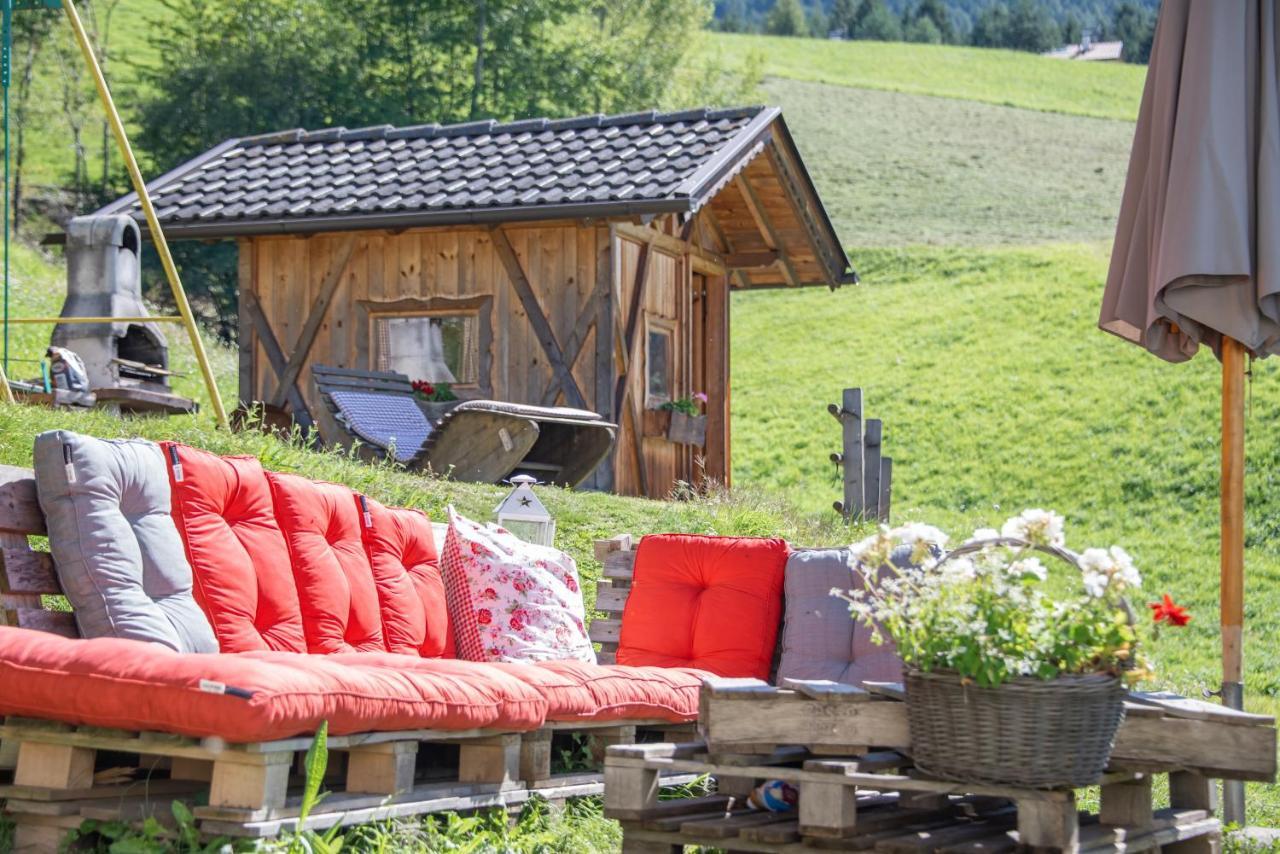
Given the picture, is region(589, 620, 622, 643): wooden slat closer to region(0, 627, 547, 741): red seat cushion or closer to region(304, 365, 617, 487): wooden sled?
region(0, 627, 547, 741): red seat cushion

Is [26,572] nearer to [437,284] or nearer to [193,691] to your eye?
[193,691]

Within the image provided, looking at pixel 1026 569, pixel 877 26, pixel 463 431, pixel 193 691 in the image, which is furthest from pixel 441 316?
pixel 877 26

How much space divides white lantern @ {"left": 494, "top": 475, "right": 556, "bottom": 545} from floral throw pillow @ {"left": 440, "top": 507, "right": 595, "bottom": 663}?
33.3 inches

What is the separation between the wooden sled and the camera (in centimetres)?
1103

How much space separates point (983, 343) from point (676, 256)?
14.0 metres

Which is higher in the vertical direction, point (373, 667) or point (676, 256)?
point (676, 256)

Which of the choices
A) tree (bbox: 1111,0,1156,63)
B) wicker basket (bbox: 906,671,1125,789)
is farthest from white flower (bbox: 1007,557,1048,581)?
tree (bbox: 1111,0,1156,63)

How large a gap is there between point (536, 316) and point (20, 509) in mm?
8977

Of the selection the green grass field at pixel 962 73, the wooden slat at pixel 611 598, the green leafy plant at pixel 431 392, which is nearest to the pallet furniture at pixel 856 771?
the wooden slat at pixel 611 598

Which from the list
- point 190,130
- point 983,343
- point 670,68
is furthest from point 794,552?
point 670,68

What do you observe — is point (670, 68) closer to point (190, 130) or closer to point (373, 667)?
point (190, 130)

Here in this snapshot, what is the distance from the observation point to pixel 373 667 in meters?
4.52

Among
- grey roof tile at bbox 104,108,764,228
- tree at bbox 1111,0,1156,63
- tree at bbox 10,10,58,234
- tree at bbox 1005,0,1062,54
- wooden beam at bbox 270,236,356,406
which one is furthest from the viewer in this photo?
tree at bbox 1005,0,1062,54

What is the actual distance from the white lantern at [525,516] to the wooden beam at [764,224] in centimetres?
820
